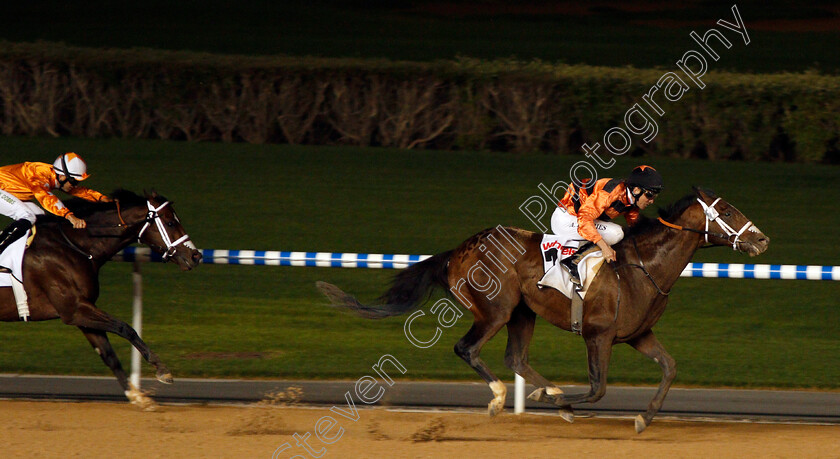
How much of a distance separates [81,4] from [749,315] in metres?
25.2

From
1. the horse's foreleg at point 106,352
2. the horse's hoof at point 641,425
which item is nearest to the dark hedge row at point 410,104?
the horse's hoof at point 641,425

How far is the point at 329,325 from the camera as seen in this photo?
9383mm

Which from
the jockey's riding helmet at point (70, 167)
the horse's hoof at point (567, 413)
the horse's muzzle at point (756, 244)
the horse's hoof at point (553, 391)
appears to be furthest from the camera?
the jockey's riding helmet at point (70, 167)

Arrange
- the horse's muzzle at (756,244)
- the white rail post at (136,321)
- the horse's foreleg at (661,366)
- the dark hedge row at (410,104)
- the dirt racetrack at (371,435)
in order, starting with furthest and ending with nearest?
1. the dark hedge row at (410,104)
2. the white rail post at (136,321)
3. the horse's foreleg at (661,366)
4. the horse's muzzle at (756,244)
5. the dirt racetrack at (371,435)

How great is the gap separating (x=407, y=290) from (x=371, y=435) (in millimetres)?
1052

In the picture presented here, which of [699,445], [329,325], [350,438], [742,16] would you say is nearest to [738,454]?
[699,445]

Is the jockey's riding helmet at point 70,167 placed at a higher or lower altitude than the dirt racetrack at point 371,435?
higher

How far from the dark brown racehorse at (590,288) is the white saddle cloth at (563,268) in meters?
0.05

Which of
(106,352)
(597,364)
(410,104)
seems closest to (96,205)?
(106,352)

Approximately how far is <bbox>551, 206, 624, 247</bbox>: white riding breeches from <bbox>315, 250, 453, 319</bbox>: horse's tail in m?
0.73

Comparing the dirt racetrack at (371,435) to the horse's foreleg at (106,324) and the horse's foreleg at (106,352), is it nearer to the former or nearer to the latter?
the horse's foreleg at (106,352)

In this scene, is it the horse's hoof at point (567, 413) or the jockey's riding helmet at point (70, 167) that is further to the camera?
the jockey's riding helmet at point (70, 167)

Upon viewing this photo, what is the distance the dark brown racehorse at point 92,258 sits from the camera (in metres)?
6.64

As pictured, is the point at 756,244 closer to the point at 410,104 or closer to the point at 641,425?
the point at 641,425
